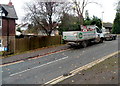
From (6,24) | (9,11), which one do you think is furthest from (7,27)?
(9,11)

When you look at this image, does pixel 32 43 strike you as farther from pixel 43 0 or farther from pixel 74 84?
pixel 74 84

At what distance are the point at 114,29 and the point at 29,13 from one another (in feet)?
116

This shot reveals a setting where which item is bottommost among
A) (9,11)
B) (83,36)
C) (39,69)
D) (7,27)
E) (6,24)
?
(39,69)

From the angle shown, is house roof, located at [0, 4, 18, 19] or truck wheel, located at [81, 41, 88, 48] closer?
truck wheel, located at [81, 41, 88, 48]

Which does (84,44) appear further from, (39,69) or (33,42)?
(39,69)

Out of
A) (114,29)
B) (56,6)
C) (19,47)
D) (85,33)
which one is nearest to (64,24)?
(56,6)

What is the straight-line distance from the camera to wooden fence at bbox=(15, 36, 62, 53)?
19280mm

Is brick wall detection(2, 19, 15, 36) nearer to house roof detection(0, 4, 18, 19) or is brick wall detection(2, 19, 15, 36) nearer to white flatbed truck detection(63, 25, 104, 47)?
house roof detection(0, 4, 18, 19)

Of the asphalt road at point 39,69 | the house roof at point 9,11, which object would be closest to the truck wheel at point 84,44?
the asphalt road at point 39,69

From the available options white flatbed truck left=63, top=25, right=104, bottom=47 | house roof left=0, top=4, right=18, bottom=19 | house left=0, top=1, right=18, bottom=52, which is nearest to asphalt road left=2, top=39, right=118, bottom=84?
white flatbed truck left=63, top=25, right=104, bottom=47

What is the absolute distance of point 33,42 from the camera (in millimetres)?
20688

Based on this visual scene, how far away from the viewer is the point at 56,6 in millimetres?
20594

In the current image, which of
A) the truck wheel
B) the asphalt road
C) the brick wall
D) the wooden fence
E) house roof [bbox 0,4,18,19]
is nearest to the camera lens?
the asphalt road

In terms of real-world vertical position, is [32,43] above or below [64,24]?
below
